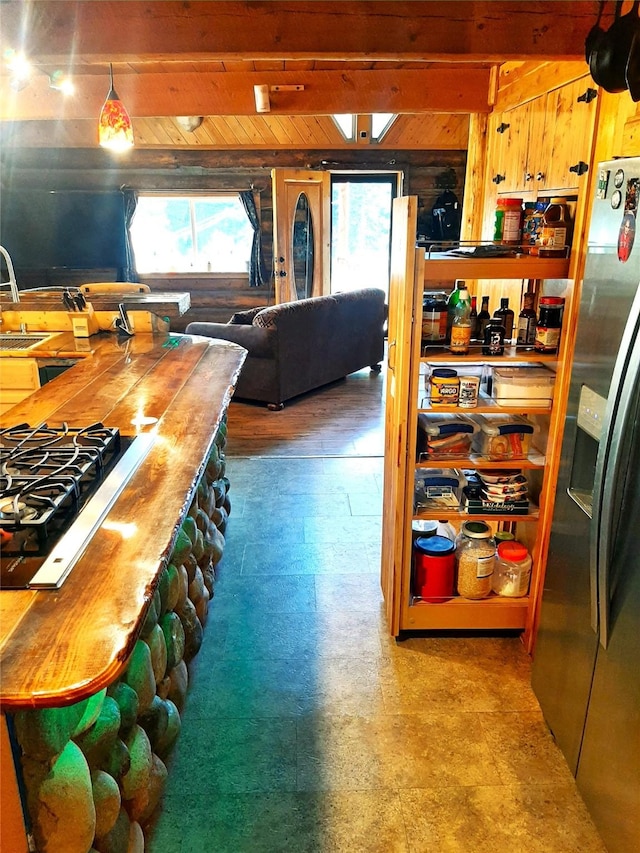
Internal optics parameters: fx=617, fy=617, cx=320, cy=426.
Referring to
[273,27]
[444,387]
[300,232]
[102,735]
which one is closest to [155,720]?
[102,735]

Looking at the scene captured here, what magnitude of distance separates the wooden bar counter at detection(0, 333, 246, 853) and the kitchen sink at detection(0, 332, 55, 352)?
2.47 feet

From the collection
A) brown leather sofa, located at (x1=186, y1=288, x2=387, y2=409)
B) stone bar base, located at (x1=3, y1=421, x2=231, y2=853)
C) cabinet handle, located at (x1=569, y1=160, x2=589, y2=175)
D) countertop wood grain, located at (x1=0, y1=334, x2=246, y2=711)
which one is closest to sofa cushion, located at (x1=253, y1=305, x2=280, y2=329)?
brown leather sofa, located at (x1=186, y1=288, x2=387, y2=409)

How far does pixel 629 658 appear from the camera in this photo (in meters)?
1.47

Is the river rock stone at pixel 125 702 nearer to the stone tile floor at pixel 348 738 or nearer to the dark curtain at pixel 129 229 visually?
the stone tile floor at pixel 348 738

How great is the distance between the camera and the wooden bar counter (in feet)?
3.14

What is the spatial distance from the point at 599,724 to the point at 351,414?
150 inches

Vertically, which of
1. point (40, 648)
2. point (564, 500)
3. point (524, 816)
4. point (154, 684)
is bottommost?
point (524, 816)

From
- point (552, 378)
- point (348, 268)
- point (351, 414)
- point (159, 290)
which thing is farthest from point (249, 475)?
point (348, 268)

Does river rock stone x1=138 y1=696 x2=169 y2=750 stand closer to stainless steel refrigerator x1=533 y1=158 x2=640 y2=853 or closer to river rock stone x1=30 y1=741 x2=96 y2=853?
river rock stone x1=30 y1=741 x2=96 y2=853

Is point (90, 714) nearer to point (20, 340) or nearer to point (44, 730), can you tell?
point (44, 730)

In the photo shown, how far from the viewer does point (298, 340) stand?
543cm

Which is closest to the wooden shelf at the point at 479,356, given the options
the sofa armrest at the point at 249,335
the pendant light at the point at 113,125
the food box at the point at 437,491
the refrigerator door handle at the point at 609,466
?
the food box at the point at 437,491

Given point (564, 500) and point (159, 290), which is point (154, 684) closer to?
point (564, 500)

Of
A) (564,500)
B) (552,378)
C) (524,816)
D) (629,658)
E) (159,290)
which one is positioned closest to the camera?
(629,658)
